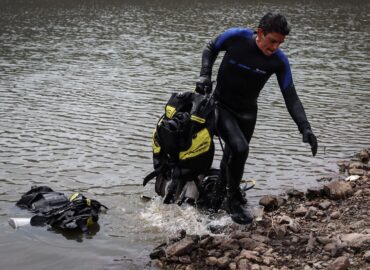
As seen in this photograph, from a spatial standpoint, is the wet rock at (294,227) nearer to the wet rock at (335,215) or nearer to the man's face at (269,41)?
the wet rock at (335,215)

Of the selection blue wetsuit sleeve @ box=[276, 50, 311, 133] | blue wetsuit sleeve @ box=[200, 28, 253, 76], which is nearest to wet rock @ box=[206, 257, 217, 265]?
blue wetsuit sleeve @ box=[276, 50, 311, 133]

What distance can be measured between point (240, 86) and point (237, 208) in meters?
1.72

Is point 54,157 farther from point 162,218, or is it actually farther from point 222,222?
point 222,222

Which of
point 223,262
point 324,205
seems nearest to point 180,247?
point 223,262

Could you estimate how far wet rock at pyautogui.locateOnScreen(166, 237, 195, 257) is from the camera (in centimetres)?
696

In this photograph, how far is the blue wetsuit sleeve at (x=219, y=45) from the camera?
742cm

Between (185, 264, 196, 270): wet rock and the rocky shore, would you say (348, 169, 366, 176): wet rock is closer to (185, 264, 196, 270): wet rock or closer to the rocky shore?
the rocky shore

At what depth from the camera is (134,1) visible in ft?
Result: 174

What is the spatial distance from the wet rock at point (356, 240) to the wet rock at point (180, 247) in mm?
1853

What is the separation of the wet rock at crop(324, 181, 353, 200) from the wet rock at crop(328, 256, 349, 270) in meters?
3.09

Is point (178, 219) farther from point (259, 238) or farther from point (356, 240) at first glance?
point (356, 240)

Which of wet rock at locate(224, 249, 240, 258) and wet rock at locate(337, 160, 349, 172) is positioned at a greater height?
wet rock at locate(224, 249, 240, 258)

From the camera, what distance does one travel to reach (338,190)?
9.27 meters

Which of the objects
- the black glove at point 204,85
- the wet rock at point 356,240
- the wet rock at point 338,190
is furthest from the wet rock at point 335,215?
the black glove at point 204,85
